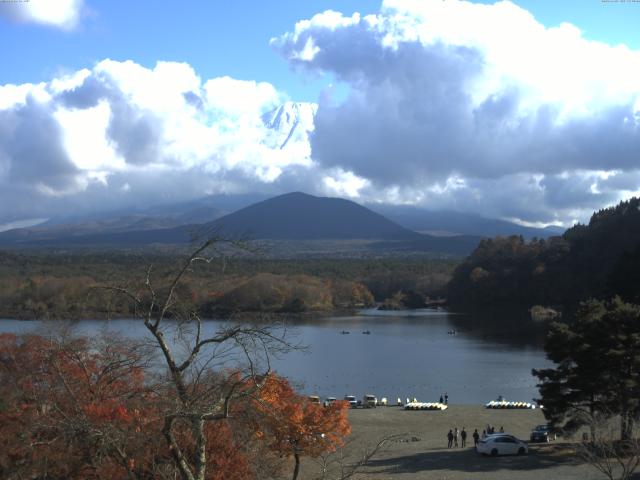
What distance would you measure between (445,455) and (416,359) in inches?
881

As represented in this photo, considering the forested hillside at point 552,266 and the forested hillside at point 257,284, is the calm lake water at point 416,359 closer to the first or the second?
the forested hillside at point 552,266

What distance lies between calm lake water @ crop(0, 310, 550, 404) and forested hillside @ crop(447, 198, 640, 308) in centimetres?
722

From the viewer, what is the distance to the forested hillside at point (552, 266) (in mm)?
61562

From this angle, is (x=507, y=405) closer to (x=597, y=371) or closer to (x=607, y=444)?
(x=597, y=371)

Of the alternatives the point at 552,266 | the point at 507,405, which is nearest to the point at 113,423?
the point at 507,405

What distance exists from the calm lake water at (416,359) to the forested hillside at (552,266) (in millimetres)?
7216

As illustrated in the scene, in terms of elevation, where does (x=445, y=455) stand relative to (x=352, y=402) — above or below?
above

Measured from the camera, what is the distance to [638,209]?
216 ft

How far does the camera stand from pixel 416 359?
38.5 m

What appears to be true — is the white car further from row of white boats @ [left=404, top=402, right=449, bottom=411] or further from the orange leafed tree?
row of white boats @ [left=404, top=402, right=449, bottom=411]

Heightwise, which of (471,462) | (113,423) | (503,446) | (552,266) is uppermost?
(552,266)

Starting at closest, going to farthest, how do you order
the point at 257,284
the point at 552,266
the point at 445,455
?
the point at 445,455 → the point at 552,266 → the point at 257,284

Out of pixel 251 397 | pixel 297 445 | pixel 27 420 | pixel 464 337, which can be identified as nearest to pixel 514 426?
pixel 297 445

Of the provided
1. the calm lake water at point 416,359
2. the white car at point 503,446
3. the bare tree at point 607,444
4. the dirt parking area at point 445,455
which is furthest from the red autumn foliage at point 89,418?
the calm lake water at point 416,359
